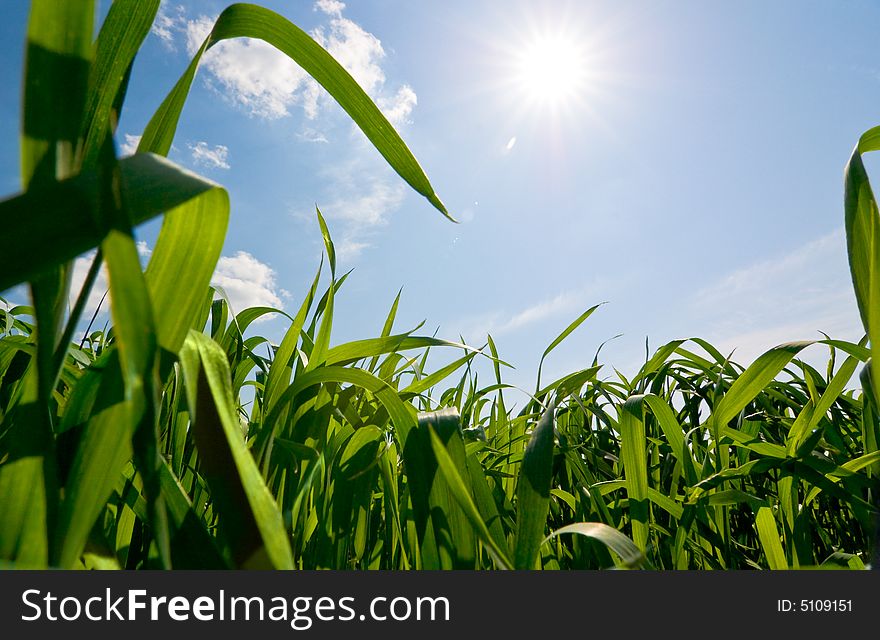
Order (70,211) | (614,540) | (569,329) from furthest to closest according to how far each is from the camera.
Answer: (569,329) → (614,540) → (70,211)

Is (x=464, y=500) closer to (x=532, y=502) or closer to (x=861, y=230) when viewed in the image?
(x=532, y=502)

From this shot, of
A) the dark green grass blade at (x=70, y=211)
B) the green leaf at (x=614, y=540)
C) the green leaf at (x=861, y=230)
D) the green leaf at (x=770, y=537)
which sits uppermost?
the green leaf at (x=861, y=230)

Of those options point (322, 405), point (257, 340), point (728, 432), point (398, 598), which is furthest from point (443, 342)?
point (257, 340)

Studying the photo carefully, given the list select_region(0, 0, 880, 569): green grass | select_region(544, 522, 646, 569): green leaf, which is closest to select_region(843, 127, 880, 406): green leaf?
select_region(0, 0, 880, 569): green grass

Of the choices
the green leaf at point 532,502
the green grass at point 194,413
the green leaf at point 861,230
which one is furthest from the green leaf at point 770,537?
the green leaf at point 532,502

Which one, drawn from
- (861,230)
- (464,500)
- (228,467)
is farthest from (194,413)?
(861,230)

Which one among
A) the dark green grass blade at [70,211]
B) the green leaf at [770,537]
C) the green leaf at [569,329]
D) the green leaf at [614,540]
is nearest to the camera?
the dark green grass blade at [70,211]

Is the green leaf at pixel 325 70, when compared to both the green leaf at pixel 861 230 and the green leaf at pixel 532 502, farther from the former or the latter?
the green leaf at pixel 861 230

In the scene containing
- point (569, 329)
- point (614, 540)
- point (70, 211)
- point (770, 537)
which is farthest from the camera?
point (569, 329)

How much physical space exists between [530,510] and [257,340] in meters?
0.74

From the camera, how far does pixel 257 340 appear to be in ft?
3.13

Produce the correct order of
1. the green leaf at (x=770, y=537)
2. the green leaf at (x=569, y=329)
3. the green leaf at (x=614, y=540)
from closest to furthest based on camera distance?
the green leaf at (x=614, y=540) < the green leaf at (x=770, y=537) < the green leaf at (x=569, y=329)

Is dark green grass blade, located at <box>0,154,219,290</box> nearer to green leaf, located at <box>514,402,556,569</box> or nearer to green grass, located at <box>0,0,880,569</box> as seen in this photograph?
green grass, located at <box>0,0,880,569</box>

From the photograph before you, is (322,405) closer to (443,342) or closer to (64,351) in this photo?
(443,342)
